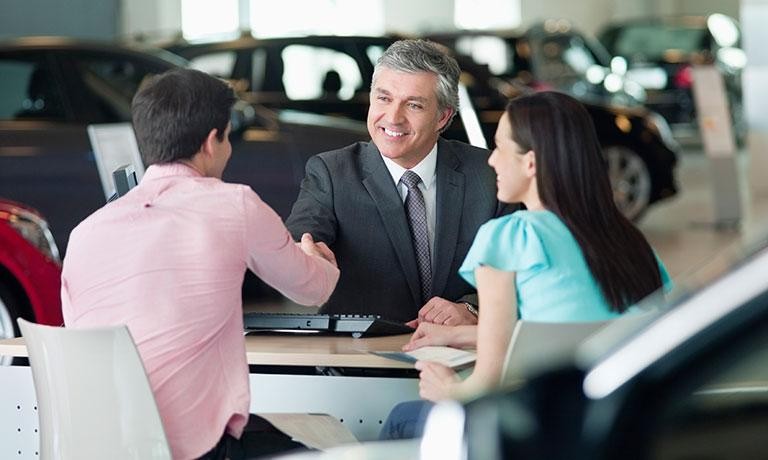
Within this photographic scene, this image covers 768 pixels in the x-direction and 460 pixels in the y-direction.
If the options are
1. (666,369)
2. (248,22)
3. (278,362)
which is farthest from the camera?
(248,22)

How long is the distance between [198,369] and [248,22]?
1563 cm

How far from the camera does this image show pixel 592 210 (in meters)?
3.40

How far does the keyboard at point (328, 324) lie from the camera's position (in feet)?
12.9

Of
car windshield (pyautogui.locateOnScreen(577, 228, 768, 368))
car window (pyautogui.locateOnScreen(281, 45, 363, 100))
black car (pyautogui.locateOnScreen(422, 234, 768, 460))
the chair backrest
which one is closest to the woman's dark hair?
the chair backrest

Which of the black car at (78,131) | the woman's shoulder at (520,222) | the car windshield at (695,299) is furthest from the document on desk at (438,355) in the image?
the black car at (78,131)

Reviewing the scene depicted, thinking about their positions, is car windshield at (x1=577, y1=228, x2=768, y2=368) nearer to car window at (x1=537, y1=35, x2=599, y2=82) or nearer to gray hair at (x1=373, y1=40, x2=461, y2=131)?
gray hair at (x1=373, y1=40, x2=461, y2=131)

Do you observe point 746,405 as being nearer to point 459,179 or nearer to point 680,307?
point 680,307

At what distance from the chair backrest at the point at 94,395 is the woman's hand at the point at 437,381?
0.51 m

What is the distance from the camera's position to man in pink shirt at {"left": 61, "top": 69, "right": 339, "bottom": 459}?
3.31 meters

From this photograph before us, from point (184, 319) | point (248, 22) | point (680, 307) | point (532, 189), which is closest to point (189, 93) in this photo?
point (184, 319)

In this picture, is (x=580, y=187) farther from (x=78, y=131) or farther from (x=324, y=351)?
(x=78, y=131)

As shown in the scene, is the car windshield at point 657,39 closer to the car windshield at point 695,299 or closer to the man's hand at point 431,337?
the man's hand at point 431,337

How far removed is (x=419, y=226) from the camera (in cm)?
446

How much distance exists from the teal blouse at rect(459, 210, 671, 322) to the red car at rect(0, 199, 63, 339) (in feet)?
12.0
